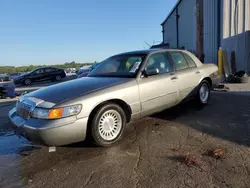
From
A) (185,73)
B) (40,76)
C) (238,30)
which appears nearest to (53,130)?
(185,73)

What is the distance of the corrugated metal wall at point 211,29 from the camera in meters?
Answer: 13.9

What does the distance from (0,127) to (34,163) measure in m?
2.77

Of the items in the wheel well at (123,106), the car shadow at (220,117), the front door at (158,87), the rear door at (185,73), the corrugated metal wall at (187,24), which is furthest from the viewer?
the corrugated metal wall at (187,24)

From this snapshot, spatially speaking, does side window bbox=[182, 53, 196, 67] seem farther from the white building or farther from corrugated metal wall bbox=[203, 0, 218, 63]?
corrugated metal wall bbox=[203, 0, 218, 63]

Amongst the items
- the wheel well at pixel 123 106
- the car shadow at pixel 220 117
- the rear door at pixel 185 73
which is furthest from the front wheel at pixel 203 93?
the wheel well at pixel 123 106

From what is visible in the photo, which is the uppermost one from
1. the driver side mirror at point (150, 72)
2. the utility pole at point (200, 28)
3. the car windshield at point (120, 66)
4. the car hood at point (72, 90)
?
the utility pole at point (200, 28)

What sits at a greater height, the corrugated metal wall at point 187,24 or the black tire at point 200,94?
the corrugated metal wall at point 187,24

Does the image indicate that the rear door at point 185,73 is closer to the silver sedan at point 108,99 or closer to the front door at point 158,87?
the silver sedan at point 108,99

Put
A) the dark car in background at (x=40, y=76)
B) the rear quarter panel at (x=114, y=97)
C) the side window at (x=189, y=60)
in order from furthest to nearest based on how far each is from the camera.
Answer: the dark car in background at (x=40, y=76), the side window at (x=189, y=60), the rear quarter panel at (x=114, y=97)

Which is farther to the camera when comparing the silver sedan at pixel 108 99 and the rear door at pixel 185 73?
the rear door at pixel 185 73

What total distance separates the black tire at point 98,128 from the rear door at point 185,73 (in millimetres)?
1718

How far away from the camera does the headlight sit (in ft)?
10.9

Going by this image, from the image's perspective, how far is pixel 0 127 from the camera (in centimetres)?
566

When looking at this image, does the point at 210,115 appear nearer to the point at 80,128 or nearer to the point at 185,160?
the point at 185,160
